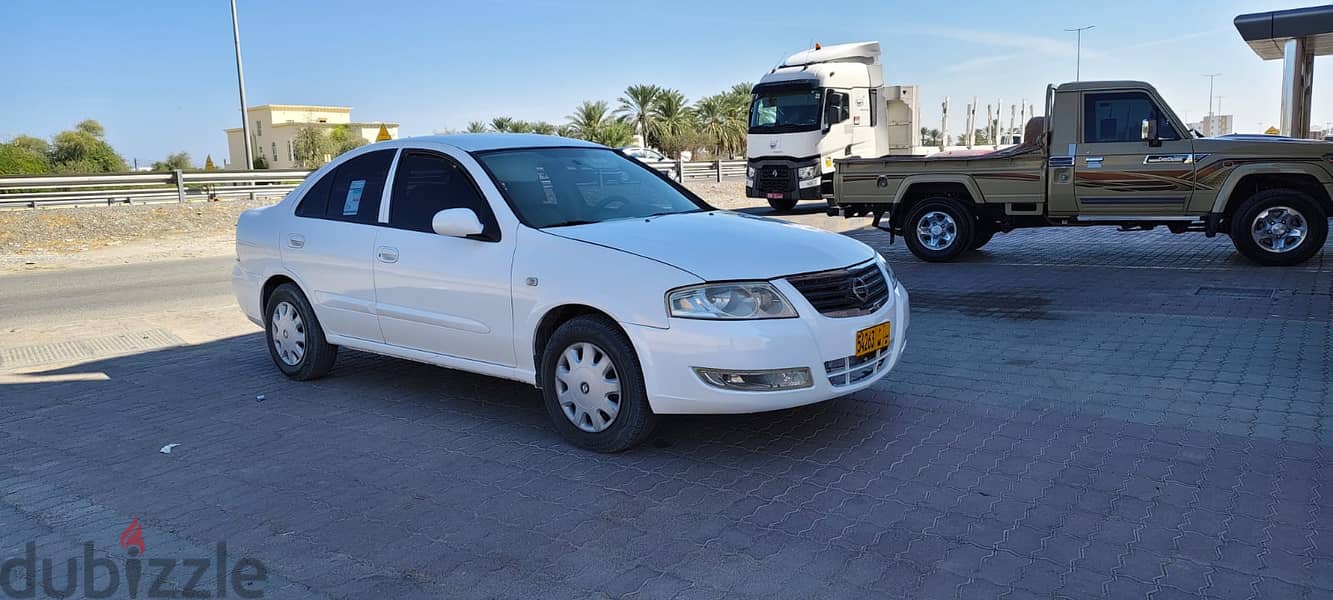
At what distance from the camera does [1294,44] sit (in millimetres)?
18922

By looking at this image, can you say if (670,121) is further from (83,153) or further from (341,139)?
(83,153)

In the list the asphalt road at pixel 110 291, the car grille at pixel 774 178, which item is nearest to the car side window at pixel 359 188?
the asphalt road at pixel 110 291

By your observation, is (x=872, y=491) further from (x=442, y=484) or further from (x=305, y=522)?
(x=305, y=522)

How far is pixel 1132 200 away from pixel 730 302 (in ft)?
28.3

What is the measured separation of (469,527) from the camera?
13.0ft

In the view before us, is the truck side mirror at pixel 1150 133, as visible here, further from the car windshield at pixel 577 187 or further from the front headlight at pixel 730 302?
the front headlight at pixel 730 302

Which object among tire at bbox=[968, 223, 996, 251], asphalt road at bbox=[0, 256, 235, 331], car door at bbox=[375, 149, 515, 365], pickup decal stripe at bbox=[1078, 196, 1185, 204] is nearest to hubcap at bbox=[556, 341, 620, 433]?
car door at bbox=[375, 149, 515, 365]

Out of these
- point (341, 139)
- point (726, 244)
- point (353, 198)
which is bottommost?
point (726, 244)

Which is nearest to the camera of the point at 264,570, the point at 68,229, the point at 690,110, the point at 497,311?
the point at 264,570

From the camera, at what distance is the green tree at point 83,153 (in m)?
57.9

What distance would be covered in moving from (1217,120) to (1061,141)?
30668mm

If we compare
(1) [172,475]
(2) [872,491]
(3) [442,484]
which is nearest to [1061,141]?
(2) [872,491]

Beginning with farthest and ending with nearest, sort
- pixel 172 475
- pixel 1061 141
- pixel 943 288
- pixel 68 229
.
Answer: pixel 68 229 → pixel 1061 141 → pixel 943 288 → pixel 172 475

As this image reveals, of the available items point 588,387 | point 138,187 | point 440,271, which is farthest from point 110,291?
point 138,187
